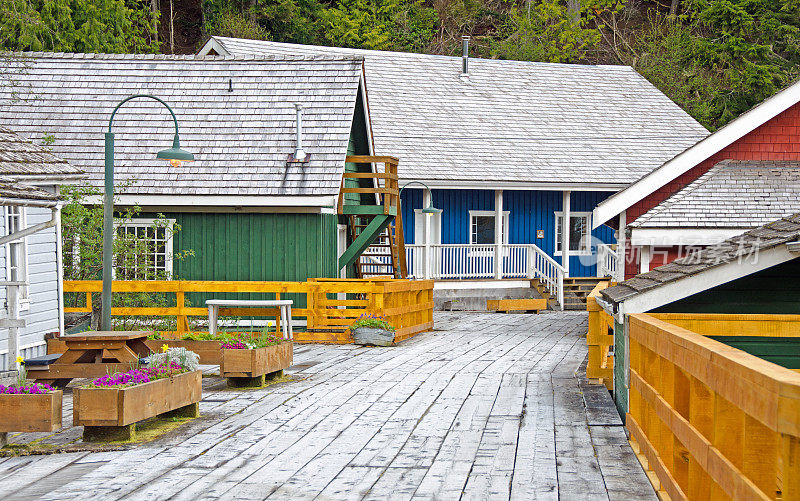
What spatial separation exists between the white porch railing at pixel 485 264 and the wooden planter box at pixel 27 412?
19293 mm

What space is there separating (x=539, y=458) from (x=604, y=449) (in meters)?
0.64

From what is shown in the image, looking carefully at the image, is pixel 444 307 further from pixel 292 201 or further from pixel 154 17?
pixel 154 17

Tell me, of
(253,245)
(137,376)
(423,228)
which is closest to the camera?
(137,376)

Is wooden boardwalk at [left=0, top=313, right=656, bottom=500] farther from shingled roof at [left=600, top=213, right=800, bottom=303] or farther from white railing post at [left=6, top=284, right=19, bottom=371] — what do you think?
white railing post at [left=6, top=284, right=19, bottom=371]

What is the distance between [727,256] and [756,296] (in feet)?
4.29

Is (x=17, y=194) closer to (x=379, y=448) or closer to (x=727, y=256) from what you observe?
(x=379, y=448)

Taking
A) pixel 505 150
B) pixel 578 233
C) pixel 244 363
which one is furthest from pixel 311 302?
pixel 578 233

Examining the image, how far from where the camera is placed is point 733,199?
658 inches

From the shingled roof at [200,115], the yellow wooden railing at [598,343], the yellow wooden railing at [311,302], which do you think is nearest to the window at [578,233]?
the shingled roof at [200,115]

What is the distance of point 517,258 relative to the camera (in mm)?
28375

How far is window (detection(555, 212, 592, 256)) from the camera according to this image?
30.4 m

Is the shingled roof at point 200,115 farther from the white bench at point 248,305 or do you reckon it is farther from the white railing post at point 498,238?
the white railing post at point 498,238

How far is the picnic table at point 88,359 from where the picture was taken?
1041cm

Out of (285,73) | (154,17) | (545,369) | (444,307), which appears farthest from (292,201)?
(154,17)
